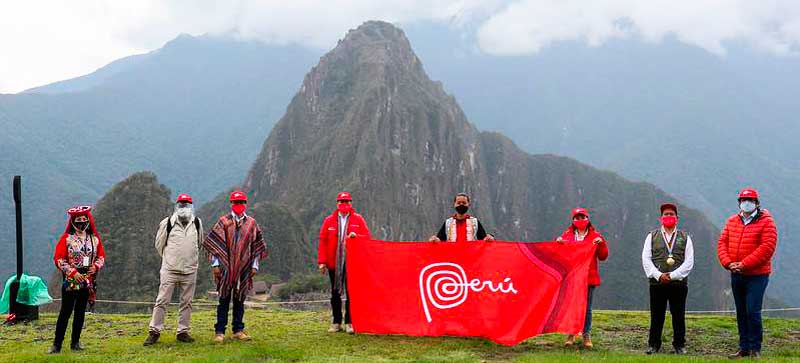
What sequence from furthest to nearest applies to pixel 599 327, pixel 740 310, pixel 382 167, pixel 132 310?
pixel 382 167, pixel 132 310, pixel 599 327, pixel 740 310

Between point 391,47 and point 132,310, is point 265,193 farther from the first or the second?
point 132,310

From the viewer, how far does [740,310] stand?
966 centimetres

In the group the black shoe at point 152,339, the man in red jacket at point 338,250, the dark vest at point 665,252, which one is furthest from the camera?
the man in red jacket at point 338,250

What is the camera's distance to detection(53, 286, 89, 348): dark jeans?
954cm

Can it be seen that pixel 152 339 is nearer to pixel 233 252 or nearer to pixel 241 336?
pixel 241 336

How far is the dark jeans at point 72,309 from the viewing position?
31.3 feet

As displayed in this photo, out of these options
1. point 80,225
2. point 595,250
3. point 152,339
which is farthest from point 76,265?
point 595,250

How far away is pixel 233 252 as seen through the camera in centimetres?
1048

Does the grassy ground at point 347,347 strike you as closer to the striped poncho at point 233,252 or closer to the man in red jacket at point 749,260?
the man in red jacket at point 749,260

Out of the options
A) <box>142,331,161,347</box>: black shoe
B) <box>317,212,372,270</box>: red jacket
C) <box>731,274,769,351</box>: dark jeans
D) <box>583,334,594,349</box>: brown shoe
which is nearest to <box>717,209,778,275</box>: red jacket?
<box>731,274,769,351</box>: dark jeans

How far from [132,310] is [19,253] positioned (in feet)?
146

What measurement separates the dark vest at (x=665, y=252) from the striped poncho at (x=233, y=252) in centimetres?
586

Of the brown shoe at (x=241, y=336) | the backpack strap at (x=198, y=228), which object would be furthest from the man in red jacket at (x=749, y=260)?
the backpack strap at (x=198, y=228)

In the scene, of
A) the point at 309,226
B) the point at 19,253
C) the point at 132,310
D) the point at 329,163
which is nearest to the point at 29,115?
the point at 329,163
